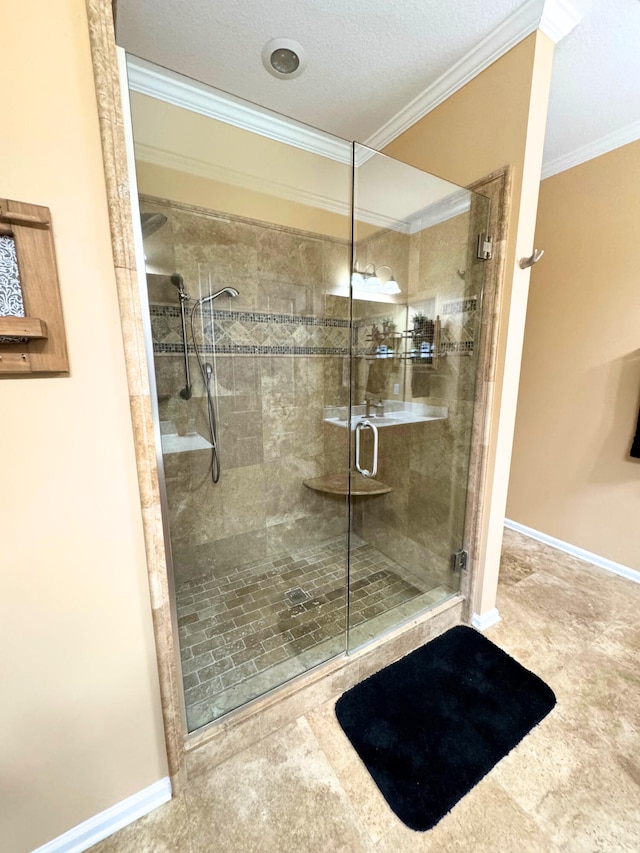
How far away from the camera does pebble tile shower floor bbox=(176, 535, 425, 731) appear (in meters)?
1.46

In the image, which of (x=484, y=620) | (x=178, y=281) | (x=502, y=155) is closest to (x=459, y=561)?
(x=484, y=620)

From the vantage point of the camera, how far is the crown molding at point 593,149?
2033 mm

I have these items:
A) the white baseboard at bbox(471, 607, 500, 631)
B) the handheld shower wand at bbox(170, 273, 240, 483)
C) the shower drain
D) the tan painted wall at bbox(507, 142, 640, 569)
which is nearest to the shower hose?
the handheld shower wand at bbox(170, 273, 240, 483)

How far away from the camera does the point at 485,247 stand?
1672 mm

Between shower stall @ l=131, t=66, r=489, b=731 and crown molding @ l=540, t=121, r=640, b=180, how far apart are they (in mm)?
1289

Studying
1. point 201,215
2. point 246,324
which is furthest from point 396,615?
point 201,215

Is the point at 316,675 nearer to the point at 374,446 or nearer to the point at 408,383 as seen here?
the point at 374,446

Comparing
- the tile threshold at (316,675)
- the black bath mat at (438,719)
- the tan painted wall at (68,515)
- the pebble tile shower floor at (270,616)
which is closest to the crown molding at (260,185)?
the tan painted wall at (68,515)

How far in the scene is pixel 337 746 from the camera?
132 cm

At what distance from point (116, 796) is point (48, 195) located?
69.1 inches

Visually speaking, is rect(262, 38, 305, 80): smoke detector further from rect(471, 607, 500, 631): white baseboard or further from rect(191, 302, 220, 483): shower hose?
rect(471, 607, 500, 631): white baseboard

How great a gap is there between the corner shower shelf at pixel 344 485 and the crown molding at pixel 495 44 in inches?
84.6

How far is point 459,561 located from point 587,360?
1731 mm

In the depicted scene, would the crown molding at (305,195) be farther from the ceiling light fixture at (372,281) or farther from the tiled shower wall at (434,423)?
the ceiling light fixture at (372,281)
